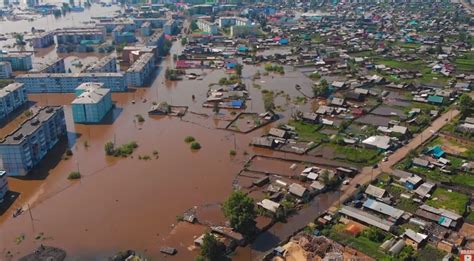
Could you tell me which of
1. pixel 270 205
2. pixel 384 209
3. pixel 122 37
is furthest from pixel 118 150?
pixel 122 37

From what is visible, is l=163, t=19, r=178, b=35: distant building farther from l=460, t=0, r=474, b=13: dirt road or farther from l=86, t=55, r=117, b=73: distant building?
l=460, t=0, r=474, b=13: dirt road

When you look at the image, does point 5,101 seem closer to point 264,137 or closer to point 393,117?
point 264,137

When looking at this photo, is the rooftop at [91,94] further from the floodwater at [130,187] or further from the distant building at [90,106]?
the floodwater at [130,187]

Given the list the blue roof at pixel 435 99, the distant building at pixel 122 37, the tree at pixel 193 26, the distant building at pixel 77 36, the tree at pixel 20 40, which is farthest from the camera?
the tree at pixel 193 26

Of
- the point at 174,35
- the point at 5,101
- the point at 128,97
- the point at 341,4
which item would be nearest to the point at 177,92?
the point at 128,97

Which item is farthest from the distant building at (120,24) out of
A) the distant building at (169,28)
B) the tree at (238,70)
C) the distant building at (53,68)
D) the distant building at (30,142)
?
the distant building at (30,142)

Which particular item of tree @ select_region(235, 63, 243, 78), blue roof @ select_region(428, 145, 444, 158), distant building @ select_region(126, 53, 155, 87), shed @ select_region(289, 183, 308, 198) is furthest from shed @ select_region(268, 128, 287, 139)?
distant building @ select_region(126, 53, 155, 87)
